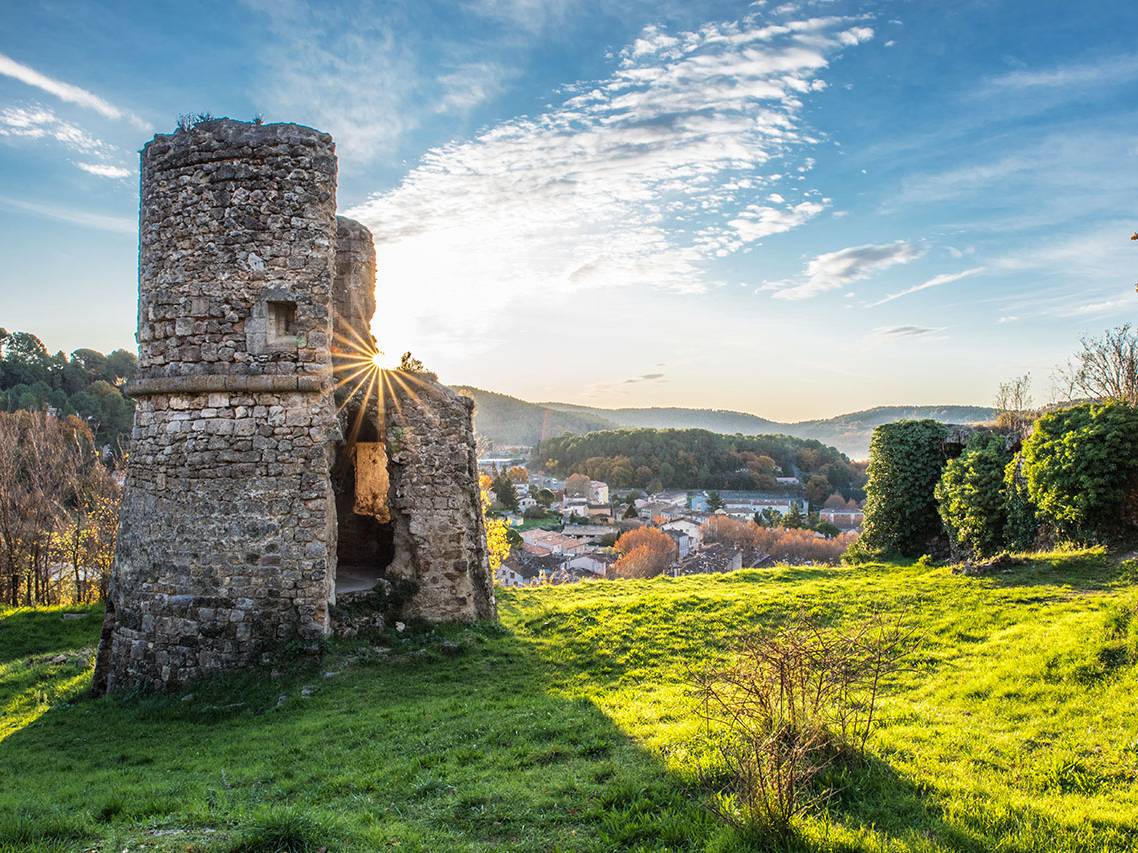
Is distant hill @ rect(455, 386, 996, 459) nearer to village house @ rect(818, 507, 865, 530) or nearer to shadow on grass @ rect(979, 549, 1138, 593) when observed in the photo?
village house @ rect(818, 507, 865, 530)

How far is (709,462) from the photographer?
234 feet

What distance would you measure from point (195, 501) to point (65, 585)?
20.4 metres

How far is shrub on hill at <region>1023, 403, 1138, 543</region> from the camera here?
13.7m

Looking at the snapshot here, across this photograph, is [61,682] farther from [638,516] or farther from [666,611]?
[638,516]

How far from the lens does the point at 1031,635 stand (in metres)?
9.20

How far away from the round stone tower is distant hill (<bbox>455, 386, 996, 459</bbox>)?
61277 mm

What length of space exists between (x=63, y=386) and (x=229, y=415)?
182ft

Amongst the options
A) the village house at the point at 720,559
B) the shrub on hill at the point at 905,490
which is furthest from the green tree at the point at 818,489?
the shrub on hill at the point at 905,490

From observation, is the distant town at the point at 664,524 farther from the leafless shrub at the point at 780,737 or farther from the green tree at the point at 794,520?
the leafless shrub at the point at 780,737

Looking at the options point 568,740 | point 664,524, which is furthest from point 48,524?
point 664,524

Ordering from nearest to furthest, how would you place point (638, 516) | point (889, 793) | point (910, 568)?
1. point (889, 793)
2. point (910, 568)
3. point (638, 516)

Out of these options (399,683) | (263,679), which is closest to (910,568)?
(399,683)

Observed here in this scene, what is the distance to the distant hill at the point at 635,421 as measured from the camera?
269 ft

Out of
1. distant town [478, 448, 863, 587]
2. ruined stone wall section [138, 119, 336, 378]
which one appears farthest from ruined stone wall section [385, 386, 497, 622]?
distant town [478, 448, 863, 587]
